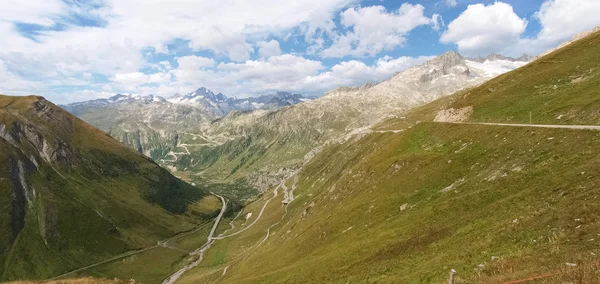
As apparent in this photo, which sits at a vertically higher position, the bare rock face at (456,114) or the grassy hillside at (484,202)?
the bare rock face at (456,114)

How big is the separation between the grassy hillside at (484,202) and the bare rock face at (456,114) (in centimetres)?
233

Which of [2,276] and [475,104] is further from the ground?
[475,104]

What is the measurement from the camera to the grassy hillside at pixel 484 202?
27062 mm

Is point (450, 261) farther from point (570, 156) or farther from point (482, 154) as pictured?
point (482, 154)

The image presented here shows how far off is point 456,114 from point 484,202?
60490mm

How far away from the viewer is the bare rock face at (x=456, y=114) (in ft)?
294

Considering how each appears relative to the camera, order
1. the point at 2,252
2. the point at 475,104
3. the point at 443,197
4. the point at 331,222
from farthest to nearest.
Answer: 1. the point at 2,252
2. the point at 475,104
3. the point at 331,222
4. the point at 443,197

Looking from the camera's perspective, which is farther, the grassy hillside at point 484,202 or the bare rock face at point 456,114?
the bare rock face at point 456,114

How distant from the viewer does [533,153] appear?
46781mm

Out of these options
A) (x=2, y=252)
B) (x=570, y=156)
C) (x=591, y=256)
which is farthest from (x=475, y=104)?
(x=2, y=252)

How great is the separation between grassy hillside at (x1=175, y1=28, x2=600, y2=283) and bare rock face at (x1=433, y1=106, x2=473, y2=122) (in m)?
2.33

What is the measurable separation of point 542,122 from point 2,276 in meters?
221

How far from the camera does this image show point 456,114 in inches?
3792

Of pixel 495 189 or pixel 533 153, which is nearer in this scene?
pixel 495 189
